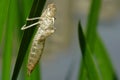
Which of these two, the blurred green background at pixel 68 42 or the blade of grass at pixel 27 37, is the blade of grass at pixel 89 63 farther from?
the blade of grass at pixel 27 37

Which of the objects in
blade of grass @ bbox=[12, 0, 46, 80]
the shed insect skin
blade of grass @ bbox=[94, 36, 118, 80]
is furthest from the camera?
blade of grass @ bbox=[94, 36, 118, 80]

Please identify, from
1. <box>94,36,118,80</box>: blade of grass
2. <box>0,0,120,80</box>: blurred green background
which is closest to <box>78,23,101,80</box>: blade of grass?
<box>0,0,120,80</box>: blurred green background

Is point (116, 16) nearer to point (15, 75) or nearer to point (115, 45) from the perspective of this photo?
point (115, 45)

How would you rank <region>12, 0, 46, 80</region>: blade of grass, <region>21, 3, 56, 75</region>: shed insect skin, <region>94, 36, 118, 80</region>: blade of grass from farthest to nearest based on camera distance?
1. <region>94, 36, 118, 80</region>: blade of grass
2. <region>21, 3, 56, 75</region>: shed insect skin
3. <region>12, 0, 46, 80</region>: blade of grass

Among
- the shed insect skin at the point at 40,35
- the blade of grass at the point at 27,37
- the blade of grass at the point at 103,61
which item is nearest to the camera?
the blade of grass at the point at 27,37

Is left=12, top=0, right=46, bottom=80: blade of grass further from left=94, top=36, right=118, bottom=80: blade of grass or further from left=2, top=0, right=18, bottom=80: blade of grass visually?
left=94, top=36, right=118, bottom=80: blade of grass

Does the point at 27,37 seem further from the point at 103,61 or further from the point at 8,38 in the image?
the point at 103,61

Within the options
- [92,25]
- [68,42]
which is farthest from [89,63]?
[68,42]

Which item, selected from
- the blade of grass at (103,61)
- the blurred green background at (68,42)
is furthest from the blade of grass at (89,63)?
the blade of grass at (103,61)

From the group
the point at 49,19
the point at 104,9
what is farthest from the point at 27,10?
the point at 104,9
